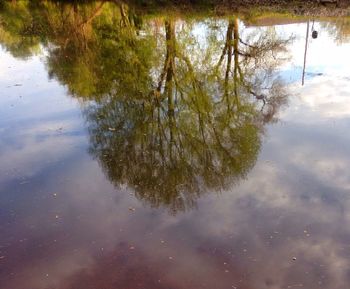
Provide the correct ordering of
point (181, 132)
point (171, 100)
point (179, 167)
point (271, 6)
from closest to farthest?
1. point (179, 167)
2. point (181, 132)
3. point (171, 100)
4. point (271, 6)

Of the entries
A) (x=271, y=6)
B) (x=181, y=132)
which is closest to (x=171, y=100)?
(x=181, y=132)

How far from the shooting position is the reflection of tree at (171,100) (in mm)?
9469

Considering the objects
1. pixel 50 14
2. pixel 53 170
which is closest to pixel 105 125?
pixel 53 170

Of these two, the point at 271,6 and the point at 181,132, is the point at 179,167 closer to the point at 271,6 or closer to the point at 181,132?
the point at 181,132

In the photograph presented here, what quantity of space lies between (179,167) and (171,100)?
13.8 feet

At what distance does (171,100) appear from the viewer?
43.8 ft

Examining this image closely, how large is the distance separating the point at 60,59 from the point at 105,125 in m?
8.67

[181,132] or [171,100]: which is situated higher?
[171,100]

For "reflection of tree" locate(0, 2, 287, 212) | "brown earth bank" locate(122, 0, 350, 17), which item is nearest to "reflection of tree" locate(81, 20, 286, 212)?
"reflection of tree" locate(0, 2, 287, 212)

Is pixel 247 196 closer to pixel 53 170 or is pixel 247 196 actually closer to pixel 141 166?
pixel 141 166

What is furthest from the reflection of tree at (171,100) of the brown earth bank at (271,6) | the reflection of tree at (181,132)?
the brown earth bank at (271,6)

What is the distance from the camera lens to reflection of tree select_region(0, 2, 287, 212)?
947cm

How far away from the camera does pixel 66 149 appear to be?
1082cm

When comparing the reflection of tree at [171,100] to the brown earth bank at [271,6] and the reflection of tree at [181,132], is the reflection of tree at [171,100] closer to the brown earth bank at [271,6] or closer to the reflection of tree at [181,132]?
the reflection of tree at [181,132]
